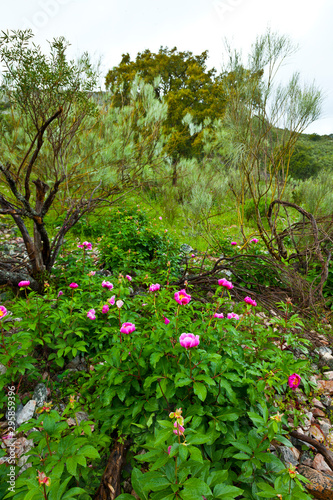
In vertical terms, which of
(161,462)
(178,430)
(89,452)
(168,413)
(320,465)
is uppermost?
(178,430)

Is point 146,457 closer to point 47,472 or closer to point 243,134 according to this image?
point 47,472

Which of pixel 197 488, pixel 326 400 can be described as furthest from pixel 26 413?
pixel 326 400

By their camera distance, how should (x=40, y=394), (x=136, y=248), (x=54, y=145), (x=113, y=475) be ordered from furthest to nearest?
(x=136, y=248)
(x=54, y=145)
(x=40, y=394)
(x=113, y=475)

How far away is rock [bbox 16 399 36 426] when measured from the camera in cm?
138

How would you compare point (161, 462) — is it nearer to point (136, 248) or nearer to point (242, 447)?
point (242, 447)

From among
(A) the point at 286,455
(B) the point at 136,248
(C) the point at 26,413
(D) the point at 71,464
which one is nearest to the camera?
(D) the point at 71,464

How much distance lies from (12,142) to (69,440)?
4954 mm

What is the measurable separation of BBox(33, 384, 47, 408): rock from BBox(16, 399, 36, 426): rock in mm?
39

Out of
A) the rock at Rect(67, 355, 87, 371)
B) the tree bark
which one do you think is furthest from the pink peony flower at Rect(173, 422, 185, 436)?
the rock at Rect(67, 355, 87, 371)

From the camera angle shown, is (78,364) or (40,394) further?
(78,364)

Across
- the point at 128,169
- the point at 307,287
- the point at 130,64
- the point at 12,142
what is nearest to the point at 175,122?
the point at 130,64

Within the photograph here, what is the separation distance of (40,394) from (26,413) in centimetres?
12

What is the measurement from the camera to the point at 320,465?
1223 millimetres

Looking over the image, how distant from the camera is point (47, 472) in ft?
2.74
